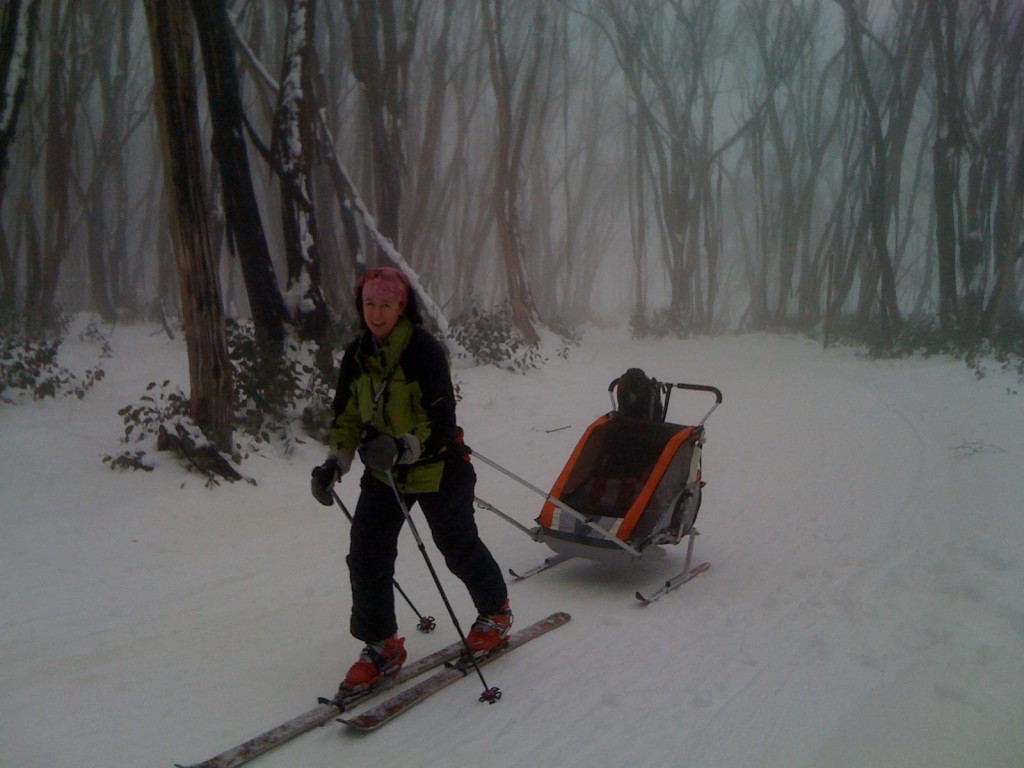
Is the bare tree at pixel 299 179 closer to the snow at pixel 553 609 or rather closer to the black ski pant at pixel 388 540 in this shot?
the snow at pixel 553 609

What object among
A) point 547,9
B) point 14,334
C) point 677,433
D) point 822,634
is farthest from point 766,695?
point 547,9

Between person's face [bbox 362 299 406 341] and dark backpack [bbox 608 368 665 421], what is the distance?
85.0 inches

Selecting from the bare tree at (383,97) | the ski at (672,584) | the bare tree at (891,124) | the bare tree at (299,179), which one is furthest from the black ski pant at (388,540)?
the bare tree at (891,124)

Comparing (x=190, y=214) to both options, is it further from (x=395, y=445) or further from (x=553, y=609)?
(x=553, y=609)

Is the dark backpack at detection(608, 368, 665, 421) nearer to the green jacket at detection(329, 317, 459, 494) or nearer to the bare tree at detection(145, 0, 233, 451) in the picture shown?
the green jacket at detection(329, 317, 459, 494)

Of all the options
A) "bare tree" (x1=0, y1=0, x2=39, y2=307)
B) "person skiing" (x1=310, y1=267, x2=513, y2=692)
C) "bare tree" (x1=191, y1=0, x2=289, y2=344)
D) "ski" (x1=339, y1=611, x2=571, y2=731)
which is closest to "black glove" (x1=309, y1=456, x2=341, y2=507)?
"person skiing" (x1=310, y1=267, x2=513, y2=692)

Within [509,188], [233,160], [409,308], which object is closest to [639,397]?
[409,308]

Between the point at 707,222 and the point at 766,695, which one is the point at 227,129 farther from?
the point at 707,222

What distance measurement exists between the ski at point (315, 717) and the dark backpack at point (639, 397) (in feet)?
6.72

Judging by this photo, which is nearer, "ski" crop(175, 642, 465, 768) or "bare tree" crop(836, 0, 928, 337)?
"ski" crop(175, 642, 465, 768)

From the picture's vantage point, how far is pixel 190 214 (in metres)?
5.61

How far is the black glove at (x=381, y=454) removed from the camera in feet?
9.02

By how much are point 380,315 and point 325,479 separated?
0.65 meters

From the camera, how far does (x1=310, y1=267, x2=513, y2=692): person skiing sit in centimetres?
291
